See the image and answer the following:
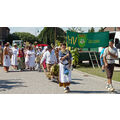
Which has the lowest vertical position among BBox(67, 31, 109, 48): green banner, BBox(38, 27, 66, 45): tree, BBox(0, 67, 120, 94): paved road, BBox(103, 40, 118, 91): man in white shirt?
BBox(0, 67, 120, 94): paved road

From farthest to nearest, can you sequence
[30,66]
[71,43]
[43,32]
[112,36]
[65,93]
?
[43,32]
[112,36]
[71,43]
[30,66]
[65,93]

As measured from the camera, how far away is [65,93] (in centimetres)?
884

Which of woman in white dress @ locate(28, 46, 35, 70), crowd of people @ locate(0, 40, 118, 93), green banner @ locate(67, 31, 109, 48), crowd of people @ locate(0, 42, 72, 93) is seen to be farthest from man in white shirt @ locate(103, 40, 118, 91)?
green banner @ locate(67, 31, 109, 48)

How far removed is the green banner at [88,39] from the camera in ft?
67.5

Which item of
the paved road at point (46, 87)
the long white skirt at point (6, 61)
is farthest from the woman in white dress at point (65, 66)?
the long white skirt at point (6, 61)

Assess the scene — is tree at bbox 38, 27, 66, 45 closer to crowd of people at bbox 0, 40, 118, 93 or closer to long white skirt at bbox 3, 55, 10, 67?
crowd of people at bbox 0, 40, 118, 93

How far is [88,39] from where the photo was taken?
68.4 feet

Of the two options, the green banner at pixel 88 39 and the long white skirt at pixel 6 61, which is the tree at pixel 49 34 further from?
the long white skirt at pixel 6 61

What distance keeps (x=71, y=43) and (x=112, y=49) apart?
11.1m

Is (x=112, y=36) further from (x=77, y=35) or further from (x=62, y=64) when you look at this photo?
(x=62, y=64)

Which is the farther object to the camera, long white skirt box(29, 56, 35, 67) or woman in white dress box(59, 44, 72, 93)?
long white skirt box(29, 56, 35, 67)

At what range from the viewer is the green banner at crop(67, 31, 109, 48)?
2058cm
